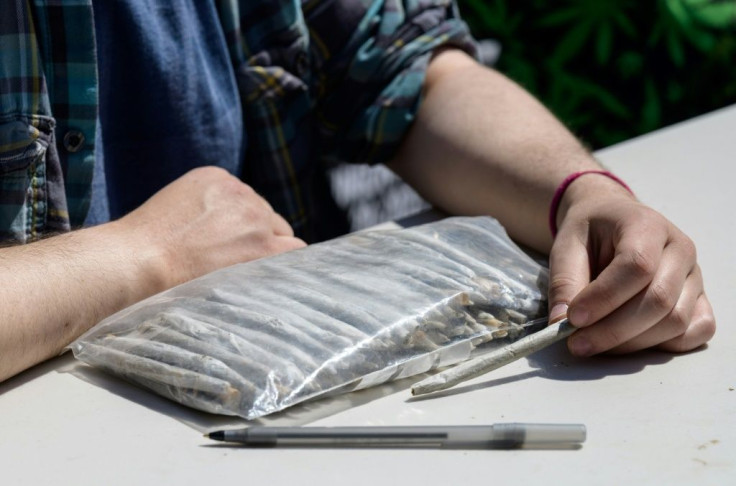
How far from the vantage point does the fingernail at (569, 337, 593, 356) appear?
30.3 inches

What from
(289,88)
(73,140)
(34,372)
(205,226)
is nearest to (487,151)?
(289,88)

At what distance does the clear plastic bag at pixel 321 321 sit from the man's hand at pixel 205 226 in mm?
76

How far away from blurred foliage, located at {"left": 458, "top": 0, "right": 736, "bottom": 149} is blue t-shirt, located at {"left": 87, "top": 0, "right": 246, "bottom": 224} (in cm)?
97

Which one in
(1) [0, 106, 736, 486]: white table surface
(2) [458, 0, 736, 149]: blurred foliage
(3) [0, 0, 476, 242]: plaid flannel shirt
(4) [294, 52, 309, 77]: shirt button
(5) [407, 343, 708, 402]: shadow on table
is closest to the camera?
(1) [0, 106, 736, 486]: white table surface

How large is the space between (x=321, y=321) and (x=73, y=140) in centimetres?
44

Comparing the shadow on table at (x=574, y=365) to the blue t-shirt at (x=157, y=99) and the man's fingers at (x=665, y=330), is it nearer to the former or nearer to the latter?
the man's fingers at (x=665, y=330)

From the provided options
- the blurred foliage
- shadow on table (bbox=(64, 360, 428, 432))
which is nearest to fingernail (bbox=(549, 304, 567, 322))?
shadow on table (bbox=(64, 360, 428, 432))

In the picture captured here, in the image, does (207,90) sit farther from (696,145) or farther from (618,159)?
(696,145)

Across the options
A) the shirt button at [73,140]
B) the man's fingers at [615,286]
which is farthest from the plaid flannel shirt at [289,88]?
the man's fingers at [615,286]

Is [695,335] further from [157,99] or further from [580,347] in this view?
[157,99]

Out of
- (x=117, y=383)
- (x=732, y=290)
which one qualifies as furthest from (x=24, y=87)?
(x=732, y=290)

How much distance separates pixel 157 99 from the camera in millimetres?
1137

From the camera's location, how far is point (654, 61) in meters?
2.01

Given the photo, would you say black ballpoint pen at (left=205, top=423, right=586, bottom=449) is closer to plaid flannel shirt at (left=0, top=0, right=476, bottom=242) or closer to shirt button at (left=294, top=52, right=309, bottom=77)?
plaid flannel shirt at (left=0, top=0, right=476, bottom=242)
